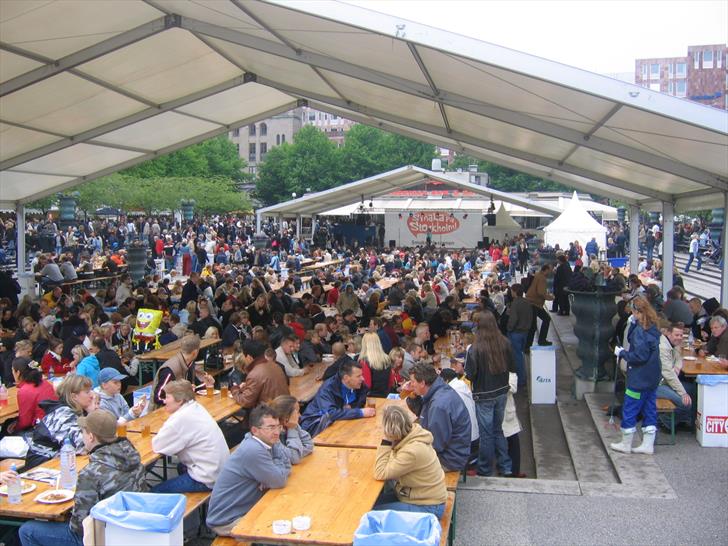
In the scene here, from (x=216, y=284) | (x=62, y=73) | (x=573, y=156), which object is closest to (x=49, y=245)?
(x=216, y=284)

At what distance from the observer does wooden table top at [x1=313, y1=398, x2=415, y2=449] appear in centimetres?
592

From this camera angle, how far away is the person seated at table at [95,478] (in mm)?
4527

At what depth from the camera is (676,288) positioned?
11.1 meters

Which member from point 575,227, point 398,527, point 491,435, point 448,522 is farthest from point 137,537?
point 575,227

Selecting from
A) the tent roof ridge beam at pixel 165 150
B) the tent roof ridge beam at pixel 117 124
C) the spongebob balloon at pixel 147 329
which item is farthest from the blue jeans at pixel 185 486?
the tent roof ridge beam at pixel 165 150

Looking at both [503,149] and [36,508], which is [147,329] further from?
[503,149]

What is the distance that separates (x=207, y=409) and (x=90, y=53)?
6.36 metres

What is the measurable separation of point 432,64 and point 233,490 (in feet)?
17.8

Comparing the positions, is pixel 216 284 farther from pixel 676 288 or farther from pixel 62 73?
pixel 676 288

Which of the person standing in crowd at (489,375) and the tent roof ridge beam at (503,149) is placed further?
the tent roof ridge beam at (503,149)

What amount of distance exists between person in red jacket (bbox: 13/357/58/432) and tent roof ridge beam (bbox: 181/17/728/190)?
5302mm

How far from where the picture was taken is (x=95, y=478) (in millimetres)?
4543

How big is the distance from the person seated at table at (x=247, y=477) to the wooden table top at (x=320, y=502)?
111 mm

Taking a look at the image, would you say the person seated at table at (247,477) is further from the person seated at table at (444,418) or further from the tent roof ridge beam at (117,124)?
the tent roof ridge beam at (117,124)
